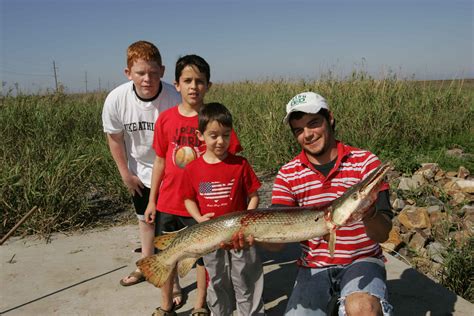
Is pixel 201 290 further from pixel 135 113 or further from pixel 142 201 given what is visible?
pixel 135 113

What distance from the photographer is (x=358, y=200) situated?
1915 mm

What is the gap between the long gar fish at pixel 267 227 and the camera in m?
1.94

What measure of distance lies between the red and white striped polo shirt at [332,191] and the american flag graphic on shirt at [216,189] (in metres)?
→ 0.32

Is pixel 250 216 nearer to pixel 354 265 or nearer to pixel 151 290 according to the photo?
pixel 354 265

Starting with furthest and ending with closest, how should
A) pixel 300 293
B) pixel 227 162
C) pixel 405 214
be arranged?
pixel 405 214
pixel 227 162
pixel 300 293

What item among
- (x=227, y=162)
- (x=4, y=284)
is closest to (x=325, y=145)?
(x=227, y=162)

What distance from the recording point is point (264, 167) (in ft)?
23.4

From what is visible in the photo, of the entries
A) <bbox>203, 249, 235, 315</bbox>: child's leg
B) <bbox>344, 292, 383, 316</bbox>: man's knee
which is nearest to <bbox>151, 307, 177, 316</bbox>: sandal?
<bbox>203, 249, 235, 315</bbox>: child's leg

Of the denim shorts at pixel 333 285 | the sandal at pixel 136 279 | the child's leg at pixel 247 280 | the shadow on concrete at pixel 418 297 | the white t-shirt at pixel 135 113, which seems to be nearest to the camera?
the denim shorts at pixel 333 285

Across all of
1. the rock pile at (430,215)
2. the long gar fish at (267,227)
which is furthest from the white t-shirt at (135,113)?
the rock pile at (430,215)

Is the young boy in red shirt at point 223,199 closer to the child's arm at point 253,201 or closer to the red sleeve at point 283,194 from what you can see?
the child's arm at point 253,201

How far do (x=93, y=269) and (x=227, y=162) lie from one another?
1.92 meters

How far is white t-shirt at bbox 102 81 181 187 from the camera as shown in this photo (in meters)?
3.41

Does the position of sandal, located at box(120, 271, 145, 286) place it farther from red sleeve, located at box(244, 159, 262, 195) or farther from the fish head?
the fish head
